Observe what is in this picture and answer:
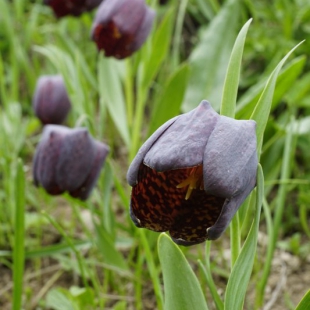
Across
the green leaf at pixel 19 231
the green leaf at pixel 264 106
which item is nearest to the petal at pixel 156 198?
the green leaf at pixel 264 106

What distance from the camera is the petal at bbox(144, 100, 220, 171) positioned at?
2.07ft

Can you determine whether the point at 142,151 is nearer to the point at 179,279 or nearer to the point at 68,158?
the point at 179,279

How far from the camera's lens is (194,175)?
72 cm

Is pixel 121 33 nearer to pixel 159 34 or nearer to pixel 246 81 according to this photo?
pixel 159 34

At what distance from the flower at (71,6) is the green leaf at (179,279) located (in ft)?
3.15

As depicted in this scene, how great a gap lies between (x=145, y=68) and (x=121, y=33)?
0.20m

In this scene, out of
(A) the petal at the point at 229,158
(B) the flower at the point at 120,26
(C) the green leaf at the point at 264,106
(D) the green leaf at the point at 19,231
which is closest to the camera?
(A) the petal at the point at 229,158

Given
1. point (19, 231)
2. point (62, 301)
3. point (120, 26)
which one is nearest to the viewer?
point (19, 231)

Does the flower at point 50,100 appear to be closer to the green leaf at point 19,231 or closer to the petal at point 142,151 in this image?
the green leaf at point 19,231

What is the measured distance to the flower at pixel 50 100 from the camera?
63.0 inches

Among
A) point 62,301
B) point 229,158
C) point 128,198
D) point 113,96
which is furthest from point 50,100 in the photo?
point 229,158

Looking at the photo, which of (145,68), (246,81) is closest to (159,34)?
(145,68)

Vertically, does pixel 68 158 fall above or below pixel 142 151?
below

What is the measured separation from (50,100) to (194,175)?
942 mm
